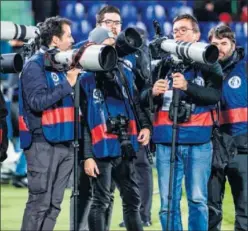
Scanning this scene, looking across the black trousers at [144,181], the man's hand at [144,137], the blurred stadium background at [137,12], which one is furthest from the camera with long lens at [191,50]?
the blurred stadium background at [137,12]

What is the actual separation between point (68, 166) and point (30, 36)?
1.06 metres

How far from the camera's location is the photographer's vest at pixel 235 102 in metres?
6.69

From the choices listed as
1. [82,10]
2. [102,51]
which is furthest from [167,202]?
[82,10]

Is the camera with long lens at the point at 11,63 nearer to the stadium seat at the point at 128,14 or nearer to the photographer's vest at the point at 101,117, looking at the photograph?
the photographer's vest at the point at 101,117

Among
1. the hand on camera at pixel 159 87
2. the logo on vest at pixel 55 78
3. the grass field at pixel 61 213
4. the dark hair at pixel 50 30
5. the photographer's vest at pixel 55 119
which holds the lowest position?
the grass field at pixel 61 213

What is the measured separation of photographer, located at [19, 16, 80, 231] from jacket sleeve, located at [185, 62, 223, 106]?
2.74 ft

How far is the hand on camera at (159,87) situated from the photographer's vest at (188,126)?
0.45ft

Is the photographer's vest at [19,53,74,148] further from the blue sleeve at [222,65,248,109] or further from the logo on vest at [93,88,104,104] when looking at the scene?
the blue sleeve at [222,65,248,109]

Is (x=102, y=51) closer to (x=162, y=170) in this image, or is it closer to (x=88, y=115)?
(x=88, y=115)

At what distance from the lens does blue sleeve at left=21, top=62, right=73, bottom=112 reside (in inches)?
235

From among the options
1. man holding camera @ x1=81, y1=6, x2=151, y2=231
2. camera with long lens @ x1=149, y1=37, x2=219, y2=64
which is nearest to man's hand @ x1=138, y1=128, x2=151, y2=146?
man holding camera @ x1=81, y1=6, x2=151, y2=231

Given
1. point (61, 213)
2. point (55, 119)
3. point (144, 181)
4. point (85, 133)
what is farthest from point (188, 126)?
point (61, 213)

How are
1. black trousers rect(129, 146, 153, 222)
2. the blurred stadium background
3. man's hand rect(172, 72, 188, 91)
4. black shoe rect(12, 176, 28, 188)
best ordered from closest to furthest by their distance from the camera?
man's hand rect(172, 72, 188, 91) → black trousers rect(129, 146, 153, 222) → black shoe rect(12, 176, 28, 188) → the blurred stadium background

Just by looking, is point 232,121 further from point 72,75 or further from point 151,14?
point 151,14
